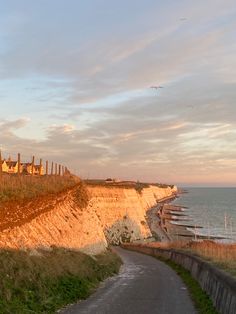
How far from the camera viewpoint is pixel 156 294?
21562 millimetres

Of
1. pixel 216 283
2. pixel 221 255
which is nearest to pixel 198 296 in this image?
pixel 216 283

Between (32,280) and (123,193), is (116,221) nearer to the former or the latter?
(123,193)

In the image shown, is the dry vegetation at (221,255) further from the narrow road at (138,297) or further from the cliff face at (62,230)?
the cliff face at (62,230)

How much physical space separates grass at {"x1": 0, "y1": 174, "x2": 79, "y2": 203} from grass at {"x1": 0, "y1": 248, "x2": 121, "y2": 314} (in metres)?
3.62

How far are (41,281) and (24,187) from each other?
11.0m

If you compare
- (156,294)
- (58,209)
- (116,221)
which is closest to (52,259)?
(156,294)

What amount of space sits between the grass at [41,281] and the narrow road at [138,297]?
2.13ft

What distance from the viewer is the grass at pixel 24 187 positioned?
26.6 metres

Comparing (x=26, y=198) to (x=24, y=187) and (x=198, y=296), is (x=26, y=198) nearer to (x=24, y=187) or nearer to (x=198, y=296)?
(x=24, y=187)

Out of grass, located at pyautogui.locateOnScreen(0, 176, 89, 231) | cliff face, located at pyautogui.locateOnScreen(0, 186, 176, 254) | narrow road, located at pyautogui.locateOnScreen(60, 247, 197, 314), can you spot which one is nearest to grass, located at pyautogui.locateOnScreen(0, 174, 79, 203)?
grass, located at pyautogui.locateOnScreen(0, 176, 89, 231)

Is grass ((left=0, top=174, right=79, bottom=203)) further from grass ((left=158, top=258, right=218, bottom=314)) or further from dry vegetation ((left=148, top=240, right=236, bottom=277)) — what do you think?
dry vegetation ((left=148, top=240, right=236, bottom=277))

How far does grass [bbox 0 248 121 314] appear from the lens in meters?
16.5

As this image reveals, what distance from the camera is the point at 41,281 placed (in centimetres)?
1888

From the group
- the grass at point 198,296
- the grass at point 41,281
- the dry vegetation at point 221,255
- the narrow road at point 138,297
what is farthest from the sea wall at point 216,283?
the grass at point 41,281
